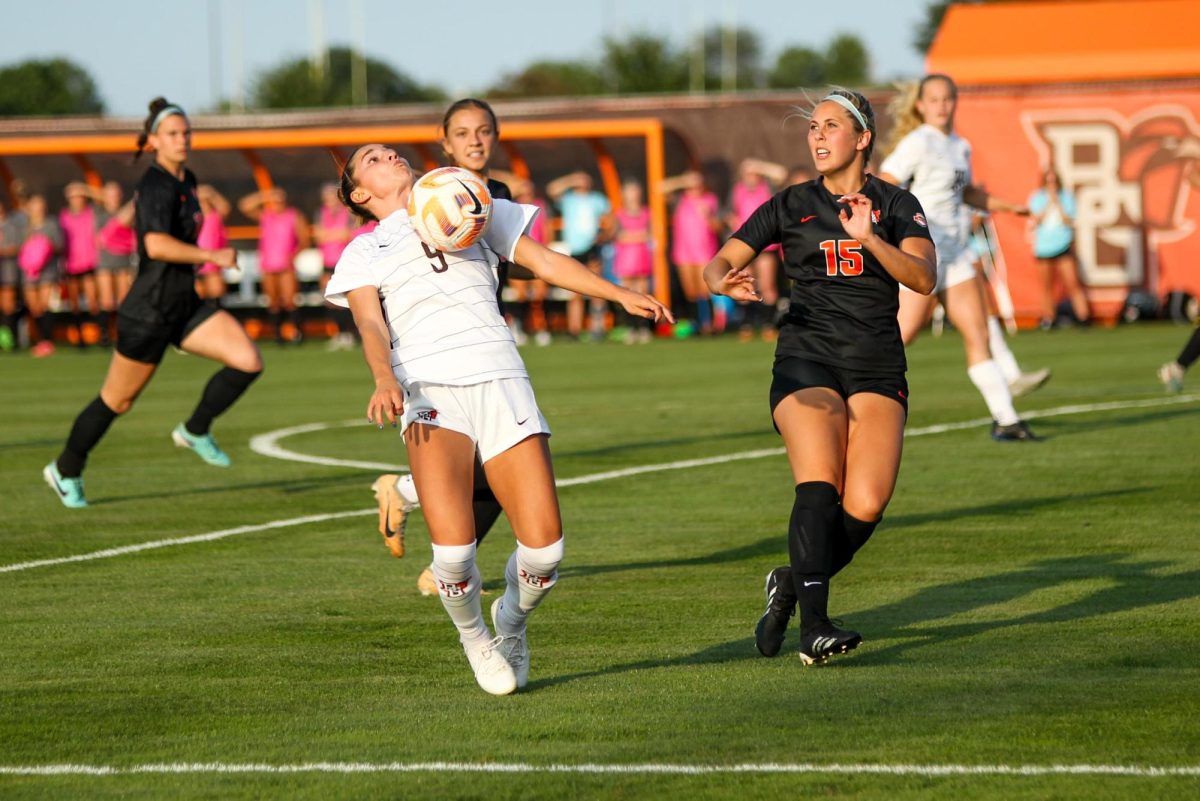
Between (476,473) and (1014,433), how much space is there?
629cm

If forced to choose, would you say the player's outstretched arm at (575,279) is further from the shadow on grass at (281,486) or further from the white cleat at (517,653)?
the shadow on grass at (281,486)

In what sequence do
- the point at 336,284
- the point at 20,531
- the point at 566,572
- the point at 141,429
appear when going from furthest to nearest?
the point at 141,429 → the point at 20,531 → the point at 566,572 → the point at 336,284

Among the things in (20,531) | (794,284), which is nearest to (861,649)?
(794,284)

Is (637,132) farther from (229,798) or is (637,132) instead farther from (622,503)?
(229,798)

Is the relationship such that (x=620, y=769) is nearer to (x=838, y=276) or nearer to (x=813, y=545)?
(x=813, y=545)

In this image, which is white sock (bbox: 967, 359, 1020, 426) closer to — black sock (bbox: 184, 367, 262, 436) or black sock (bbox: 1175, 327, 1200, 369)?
black sock (bbox: 1175, 327, 1200, 369)

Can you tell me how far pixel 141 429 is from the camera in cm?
1511

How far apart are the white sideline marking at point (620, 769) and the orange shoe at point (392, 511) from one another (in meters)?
2.44

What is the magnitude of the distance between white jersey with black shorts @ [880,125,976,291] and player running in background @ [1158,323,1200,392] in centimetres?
240

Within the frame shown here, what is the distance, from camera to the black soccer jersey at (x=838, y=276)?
667 centimetres

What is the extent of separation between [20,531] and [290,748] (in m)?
5.09

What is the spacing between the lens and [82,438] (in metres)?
10.6

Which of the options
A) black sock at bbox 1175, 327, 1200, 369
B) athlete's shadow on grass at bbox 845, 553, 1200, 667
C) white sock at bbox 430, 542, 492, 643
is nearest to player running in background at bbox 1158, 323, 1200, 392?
black sock at bbox 1175, 327, 1200, 369

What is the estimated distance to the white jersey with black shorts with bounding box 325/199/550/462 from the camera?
590 centimetres
